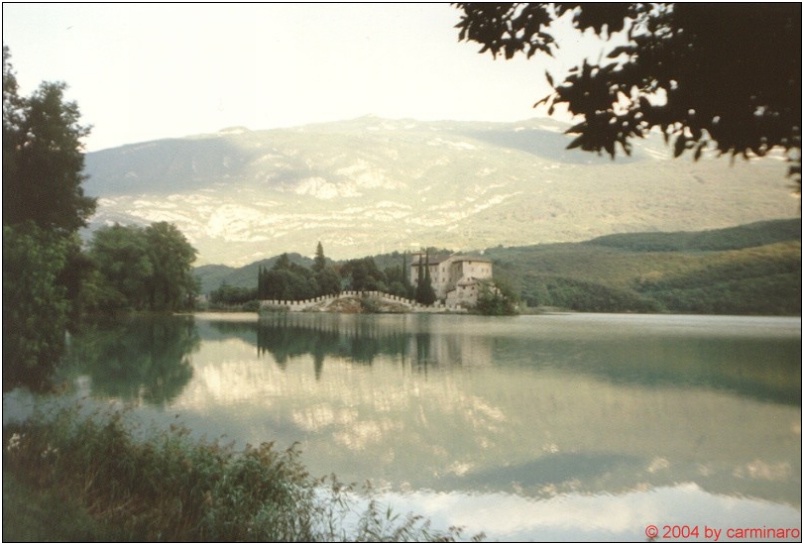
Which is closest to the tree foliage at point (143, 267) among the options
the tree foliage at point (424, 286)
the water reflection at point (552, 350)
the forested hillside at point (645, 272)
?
the water reflection at point (552, 350)

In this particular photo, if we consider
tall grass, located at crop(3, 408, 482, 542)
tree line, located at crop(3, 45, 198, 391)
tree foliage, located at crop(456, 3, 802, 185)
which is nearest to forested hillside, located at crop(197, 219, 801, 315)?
tree line, located at crop(3, 45, 198, 391)

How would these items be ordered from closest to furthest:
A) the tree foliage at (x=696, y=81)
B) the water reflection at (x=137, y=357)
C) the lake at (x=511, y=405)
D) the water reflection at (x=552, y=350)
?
the tree foliage at (x=696, y=81) < the lake at (x=511, y=405) < the water reflection at (x=552, y=350) < the water reflection at (x=137, y=357)

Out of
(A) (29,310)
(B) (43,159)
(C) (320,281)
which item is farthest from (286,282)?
(B) (43,159)

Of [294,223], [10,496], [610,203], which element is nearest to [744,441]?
[610,203]

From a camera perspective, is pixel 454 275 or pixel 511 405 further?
pixel 454 275

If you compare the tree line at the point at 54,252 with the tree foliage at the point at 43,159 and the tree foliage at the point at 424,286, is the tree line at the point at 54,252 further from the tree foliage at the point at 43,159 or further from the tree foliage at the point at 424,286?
the tree foliage at the point at 424,286

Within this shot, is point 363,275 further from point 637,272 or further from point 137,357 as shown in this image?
point 637,272

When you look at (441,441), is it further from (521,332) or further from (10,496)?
(10,496)
